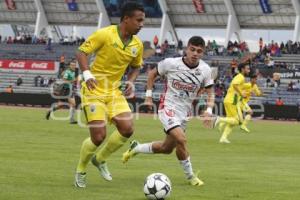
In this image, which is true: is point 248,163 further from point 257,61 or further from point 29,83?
point 29,83

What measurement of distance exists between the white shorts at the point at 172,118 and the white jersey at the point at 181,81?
0.06 meters

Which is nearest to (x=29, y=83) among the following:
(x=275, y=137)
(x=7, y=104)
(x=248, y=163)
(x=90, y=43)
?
(x=7, y=104)

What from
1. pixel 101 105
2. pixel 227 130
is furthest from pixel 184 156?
pixel 227 130

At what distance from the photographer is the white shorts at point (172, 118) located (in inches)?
487

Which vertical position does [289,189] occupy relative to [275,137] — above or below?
above

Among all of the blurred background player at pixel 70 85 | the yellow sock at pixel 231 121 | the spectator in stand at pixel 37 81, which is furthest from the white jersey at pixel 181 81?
the spectator in stand at pixel 37 81

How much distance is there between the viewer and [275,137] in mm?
26781

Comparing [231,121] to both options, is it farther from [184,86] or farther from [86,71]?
[86,71]

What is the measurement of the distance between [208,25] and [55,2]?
17.5 meters

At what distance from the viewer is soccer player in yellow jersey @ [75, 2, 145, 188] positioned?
11414 millimetres

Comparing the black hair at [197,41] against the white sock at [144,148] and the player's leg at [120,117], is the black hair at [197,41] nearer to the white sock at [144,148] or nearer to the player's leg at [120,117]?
the player's leg at [120,117]

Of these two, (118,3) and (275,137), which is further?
(118,3)

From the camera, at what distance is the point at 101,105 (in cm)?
1158

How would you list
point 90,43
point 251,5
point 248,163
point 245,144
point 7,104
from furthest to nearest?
point 251,5 → point 7,104 → point 245,144 → point 248,163 → point 90,43
